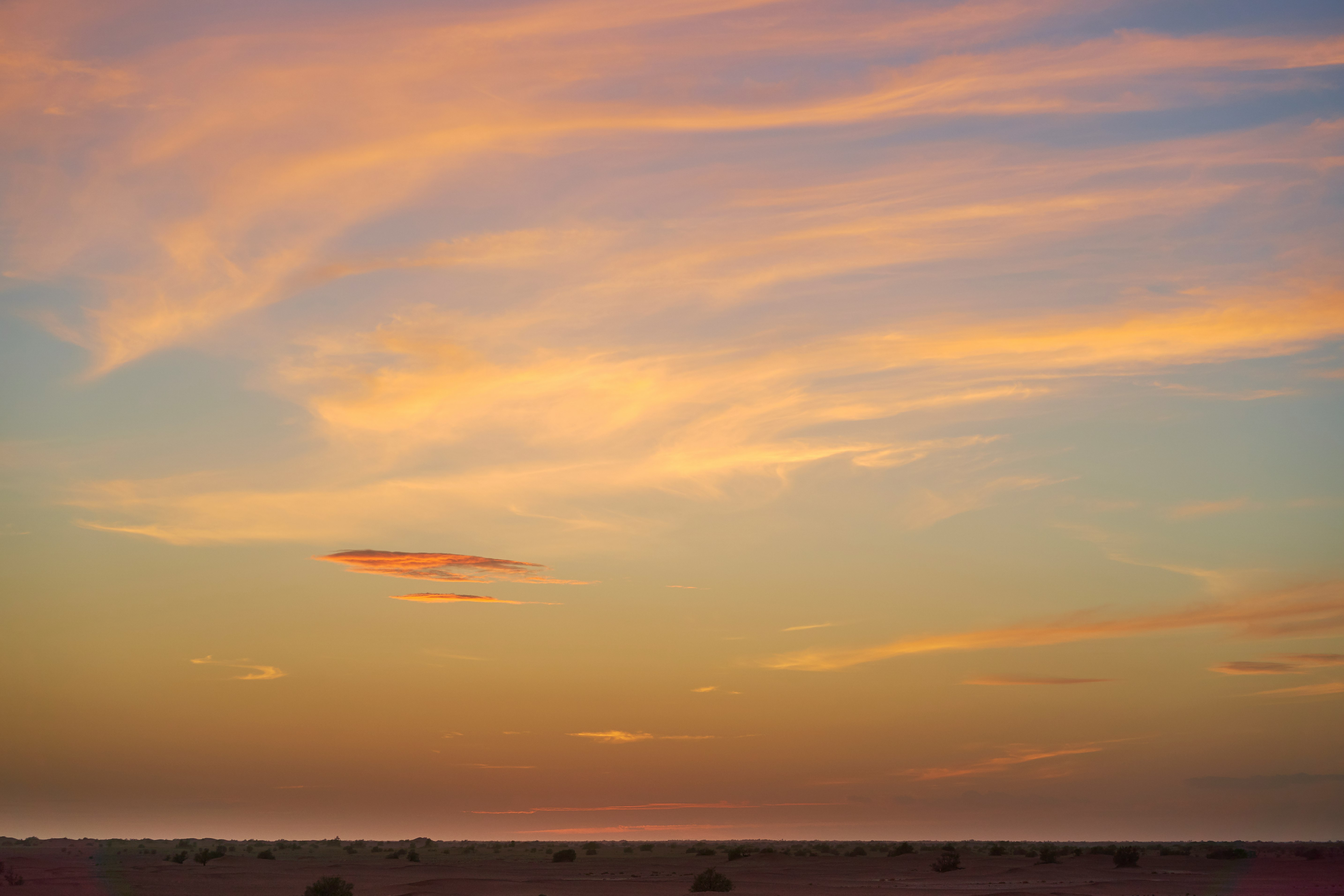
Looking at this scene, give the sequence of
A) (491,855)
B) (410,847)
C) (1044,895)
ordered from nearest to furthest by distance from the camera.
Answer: (1044,895), (491,855), (410,847)

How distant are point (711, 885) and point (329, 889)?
16.3 m

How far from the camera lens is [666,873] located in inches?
2554

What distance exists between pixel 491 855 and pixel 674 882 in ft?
154

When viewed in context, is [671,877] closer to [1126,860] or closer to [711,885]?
[711,885]

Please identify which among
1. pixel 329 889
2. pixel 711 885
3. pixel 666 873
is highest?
pixel 329 889

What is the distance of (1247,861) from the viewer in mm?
68688

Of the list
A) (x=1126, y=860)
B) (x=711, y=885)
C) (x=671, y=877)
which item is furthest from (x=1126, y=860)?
(x=711, y=885)

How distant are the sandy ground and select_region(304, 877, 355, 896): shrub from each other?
12.1 ft

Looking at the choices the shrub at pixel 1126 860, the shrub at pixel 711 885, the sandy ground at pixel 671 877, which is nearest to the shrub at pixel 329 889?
the sandy ground at pixel 671 877

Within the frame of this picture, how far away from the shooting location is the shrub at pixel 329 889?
4316 centimetres

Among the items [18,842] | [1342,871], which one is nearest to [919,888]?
[1342,871]

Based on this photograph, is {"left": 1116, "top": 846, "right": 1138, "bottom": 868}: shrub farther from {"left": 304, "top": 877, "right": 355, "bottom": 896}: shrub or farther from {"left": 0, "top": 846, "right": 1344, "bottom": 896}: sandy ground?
{"left": 304, "top": 877, "right": 355, "bottom": 896}: shrub

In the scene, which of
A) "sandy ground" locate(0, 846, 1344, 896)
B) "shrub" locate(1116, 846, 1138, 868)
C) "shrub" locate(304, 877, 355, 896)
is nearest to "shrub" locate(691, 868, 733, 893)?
"sandy ground" locate(0, 846, 1344, 896)

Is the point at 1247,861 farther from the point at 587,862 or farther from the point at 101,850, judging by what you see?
the point at 101,850
